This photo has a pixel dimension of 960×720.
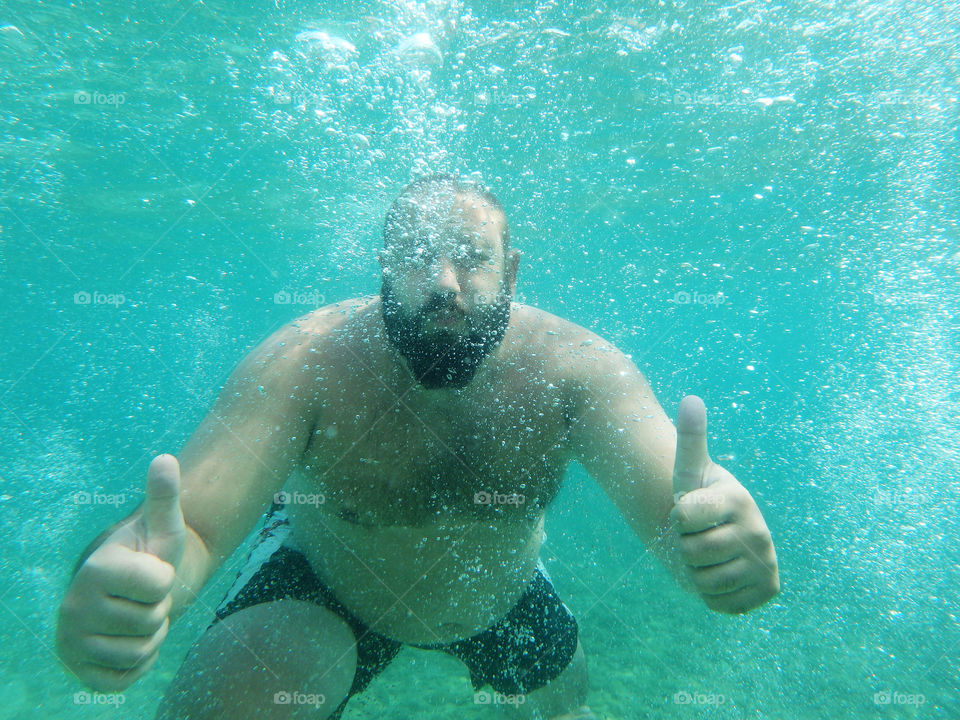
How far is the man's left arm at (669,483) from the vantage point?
63.8 inches

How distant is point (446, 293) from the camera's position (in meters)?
2.27

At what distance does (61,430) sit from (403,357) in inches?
2002

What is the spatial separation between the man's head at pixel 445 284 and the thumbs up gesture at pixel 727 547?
1153 mm

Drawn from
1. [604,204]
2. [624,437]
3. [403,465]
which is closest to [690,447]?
[624,437]

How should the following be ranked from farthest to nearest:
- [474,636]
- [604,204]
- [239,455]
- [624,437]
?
[604,204], [474,636], [624,437], [239,455]

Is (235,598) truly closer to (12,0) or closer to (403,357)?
(403,357)

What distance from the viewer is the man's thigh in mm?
2178

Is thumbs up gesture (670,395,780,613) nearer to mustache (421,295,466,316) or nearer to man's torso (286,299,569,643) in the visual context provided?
man's torso (286,299,569,643)

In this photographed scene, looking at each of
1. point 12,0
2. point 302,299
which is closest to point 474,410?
point 12,0

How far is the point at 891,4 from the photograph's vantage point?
819 centimetres

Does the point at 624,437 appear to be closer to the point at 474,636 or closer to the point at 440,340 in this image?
the point at 440,340

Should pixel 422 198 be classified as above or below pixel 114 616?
above

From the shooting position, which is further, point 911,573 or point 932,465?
point 932,465

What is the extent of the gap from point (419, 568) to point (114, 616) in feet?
4.21
